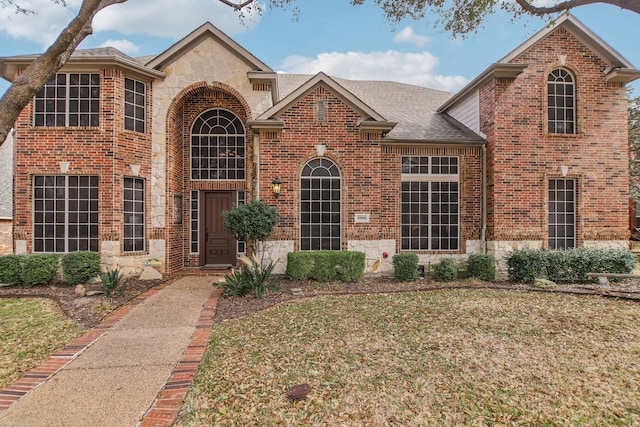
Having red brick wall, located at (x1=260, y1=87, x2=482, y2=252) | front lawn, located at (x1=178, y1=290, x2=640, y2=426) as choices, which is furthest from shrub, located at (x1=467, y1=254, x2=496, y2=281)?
front lawn, located at (x1=178, y1=290, x2=640, y2=426)

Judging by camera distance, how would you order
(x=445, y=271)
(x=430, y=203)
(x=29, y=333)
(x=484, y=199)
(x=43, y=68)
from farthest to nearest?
(x=430, y=203)
(x=484, y=199)
(x=445, y=271)
(x=29, y=333)
(x=43, y=68)

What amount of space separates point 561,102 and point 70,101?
13.7 m

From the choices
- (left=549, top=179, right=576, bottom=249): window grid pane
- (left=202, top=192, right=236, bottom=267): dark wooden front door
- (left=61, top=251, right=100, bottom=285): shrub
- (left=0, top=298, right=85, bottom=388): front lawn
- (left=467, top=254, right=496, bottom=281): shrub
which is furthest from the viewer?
(left=202, top=192, right=236, bottom=267): dark wooden front door

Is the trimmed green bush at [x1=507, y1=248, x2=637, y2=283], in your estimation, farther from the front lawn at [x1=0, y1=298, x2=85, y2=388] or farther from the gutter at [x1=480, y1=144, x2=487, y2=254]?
the front lawn at [x1=0, y1=298, x2=85, y2=388]

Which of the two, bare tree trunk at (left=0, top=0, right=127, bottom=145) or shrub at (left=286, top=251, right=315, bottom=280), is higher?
bare tree trunk at (left=0, top=0, right=127, bottom=145)

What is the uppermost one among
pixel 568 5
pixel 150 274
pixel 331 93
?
pixel 568 5

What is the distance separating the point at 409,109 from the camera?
1311cm

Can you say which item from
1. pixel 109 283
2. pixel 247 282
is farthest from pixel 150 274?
pixel 247 282

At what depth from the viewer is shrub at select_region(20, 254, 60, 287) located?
807 centimetres

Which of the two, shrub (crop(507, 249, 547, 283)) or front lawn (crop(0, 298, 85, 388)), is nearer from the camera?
front lawn (crop(0, 298, 85, 388))

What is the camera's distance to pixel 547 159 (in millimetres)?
9523

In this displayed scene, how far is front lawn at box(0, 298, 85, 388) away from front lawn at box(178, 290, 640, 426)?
7.13ft

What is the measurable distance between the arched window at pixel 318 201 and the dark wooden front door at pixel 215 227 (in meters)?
2.68

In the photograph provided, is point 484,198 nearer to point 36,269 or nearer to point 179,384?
point 179,384
